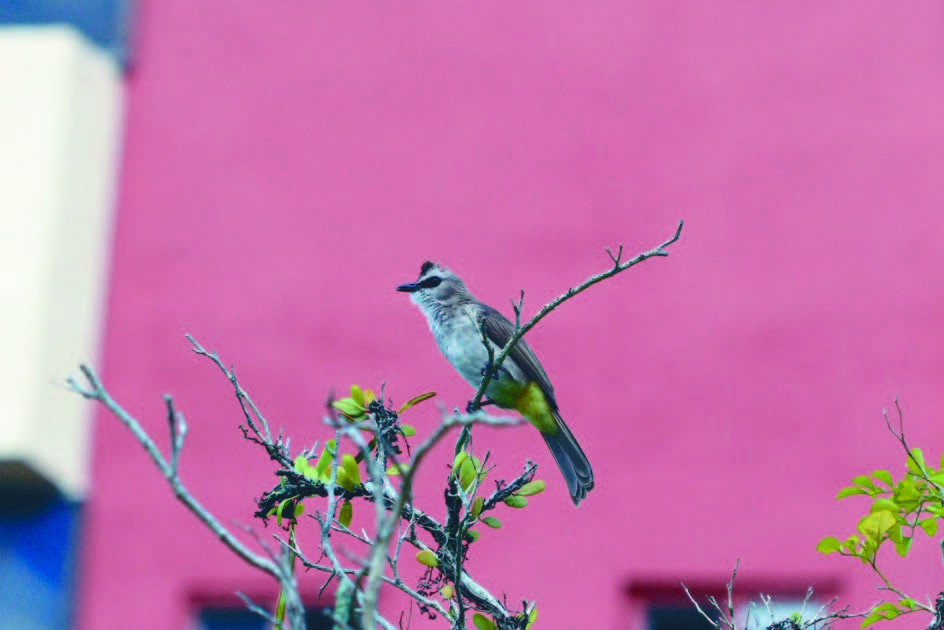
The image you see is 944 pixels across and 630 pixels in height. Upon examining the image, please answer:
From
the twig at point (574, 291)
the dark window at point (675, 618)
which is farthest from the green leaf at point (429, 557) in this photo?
the dark window at point (675, 618)

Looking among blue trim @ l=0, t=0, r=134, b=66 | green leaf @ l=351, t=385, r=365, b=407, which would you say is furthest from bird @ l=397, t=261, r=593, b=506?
blue trim @ l=0, t=0, r=134, b=66

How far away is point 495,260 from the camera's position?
725 centimetres

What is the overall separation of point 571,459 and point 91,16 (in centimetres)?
474

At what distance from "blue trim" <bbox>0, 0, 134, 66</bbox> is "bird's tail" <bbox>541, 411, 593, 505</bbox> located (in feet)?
14.6

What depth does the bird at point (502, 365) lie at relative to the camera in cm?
437

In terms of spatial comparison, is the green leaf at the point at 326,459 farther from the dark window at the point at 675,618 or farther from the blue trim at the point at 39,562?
the blue trim at the point at 39,562

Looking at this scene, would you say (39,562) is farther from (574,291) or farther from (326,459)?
(574,291)

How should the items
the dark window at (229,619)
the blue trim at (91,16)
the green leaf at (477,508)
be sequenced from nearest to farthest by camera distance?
the green leaf at (477,508)
the dark window at (229,619)
the blue trim at (91,16)

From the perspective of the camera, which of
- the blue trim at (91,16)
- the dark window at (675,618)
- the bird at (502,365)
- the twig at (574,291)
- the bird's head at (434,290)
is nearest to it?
the twig at (574,291)

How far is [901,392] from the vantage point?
681 cm

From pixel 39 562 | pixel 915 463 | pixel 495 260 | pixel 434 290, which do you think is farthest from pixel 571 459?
pixel 39 562

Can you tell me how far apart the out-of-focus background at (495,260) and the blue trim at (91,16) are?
0.05ft

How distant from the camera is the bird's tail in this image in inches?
→ 173

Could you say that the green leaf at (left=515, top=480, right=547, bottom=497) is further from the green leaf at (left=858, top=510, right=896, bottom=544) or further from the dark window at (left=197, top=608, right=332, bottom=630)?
the dark window at (left=197, top=608, right=332, bottom=630)
